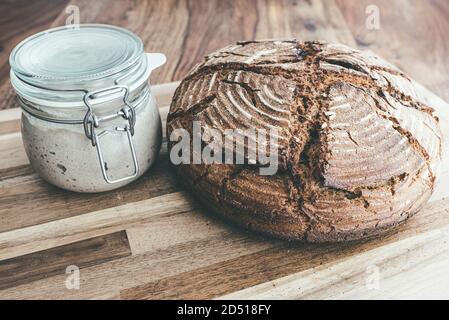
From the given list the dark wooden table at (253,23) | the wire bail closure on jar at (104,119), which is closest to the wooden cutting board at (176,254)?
the wire bail closure on jar at (104,119)

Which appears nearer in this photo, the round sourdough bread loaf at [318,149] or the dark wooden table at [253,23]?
the round sourdough bread loaf at [318,149]

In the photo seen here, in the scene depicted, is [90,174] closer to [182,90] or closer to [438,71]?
[182,90]

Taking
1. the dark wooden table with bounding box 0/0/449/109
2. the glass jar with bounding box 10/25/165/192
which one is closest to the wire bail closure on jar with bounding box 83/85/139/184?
the glass jar with bounding box 10/25/165/192

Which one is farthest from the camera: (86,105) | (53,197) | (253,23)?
(253,23)

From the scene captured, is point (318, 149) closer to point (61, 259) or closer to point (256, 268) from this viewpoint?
point (256, 268)

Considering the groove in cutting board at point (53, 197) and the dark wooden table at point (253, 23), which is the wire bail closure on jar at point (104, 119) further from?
the dark wooden table at point (253, 23)

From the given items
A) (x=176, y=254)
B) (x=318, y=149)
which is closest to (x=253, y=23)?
(x=318, y=149)
